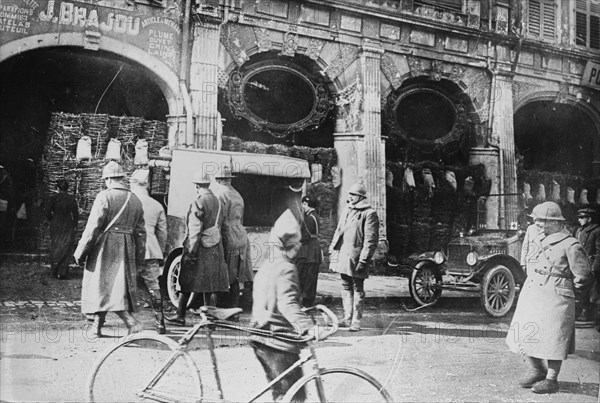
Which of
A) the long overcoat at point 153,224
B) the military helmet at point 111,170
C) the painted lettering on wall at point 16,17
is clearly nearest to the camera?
the painted lettering on wall at point 16,17

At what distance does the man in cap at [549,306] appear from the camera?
4156 mm

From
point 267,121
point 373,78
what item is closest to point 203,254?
point 267,121

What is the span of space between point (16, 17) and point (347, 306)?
2841 mm

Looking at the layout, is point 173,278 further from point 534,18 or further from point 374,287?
point 534,18

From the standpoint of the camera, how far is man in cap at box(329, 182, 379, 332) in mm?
4090

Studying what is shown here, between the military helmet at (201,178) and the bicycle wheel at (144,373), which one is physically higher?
the military helmet at (201,178)

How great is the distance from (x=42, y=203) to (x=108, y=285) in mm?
623

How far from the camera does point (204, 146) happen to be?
Answer: 3.78 metres

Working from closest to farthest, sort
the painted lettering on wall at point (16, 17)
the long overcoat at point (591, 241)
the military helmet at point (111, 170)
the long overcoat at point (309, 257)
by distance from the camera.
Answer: the painted lettering on wall at point (16, 17)
the military helmet at point (111, 170)
the long overcoat at point (309, 257)
the long overcoat at point (591, 241)

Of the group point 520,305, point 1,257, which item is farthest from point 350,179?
point 1,257

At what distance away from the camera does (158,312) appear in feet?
11.6

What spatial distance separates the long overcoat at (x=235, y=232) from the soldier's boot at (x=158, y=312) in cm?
47

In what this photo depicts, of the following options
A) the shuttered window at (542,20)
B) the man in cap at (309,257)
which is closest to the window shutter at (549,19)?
the shuttered window at (542,20)

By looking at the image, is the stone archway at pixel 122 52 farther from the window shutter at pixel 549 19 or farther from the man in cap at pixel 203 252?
the window shutter at pixel 549 19
